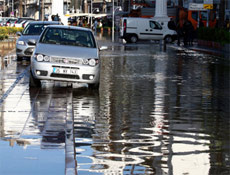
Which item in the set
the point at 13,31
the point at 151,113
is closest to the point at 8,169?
the point at 151,113

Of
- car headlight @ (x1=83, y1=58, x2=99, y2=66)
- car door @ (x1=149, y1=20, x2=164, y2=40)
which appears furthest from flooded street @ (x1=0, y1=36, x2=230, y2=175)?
car door @ (x1=149, y1=20, x2=164, y2=40)

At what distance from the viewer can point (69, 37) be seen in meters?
17.6

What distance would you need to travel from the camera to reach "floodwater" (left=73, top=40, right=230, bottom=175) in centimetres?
794

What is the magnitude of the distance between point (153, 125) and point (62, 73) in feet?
17.7

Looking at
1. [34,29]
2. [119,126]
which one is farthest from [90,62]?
[34,29]

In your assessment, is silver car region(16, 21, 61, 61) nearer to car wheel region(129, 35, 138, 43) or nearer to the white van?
the white van

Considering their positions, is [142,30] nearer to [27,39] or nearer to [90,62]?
[27,39]

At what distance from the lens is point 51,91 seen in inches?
631

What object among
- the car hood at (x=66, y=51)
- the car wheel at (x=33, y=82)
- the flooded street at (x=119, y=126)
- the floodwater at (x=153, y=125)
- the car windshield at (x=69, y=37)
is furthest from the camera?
the car windshield at (x=69, y=37)

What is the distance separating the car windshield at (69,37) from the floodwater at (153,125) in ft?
3.85

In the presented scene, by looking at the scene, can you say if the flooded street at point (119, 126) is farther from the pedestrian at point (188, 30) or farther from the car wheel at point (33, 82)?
the pedestrian at point (188, 30)

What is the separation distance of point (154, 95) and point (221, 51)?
75.9 feet

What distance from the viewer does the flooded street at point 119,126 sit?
7.80m

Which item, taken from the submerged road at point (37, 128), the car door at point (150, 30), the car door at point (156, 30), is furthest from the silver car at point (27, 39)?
the car door at point (156, 30)
